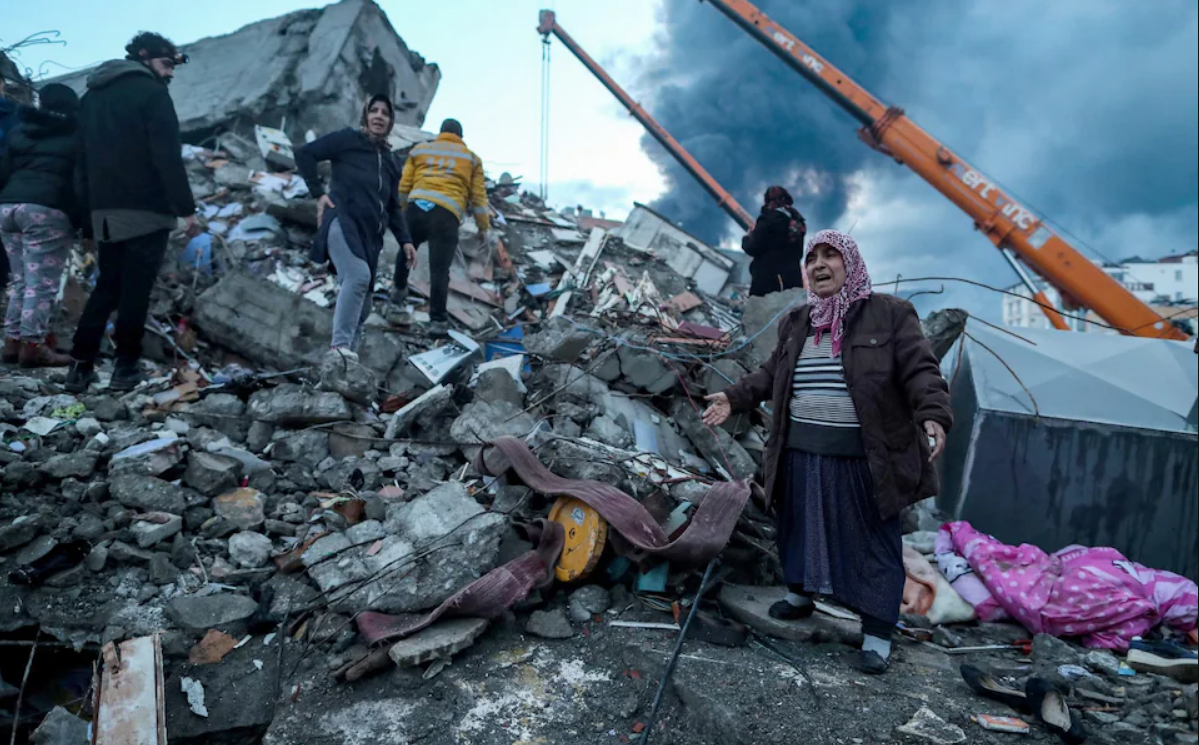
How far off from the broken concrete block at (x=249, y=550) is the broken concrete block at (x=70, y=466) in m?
0.84

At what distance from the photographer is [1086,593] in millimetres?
3400

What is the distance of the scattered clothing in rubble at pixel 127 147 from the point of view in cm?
360

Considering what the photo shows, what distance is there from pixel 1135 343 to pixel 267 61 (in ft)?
42.9

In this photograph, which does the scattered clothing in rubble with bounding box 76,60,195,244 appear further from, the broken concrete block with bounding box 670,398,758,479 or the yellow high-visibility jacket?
the broken concrete block with bounding box 670,398,758,479

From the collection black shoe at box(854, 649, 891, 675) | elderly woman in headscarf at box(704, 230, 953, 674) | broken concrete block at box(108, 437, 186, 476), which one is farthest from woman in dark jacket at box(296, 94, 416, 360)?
black shoe at box(854, 649, 891, 675)

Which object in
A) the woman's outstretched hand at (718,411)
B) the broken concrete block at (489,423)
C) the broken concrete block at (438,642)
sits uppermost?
the woman's outstretched hand at (718,411)

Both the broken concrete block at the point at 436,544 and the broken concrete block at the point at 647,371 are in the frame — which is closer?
the broken concrete block at the point at 436,544

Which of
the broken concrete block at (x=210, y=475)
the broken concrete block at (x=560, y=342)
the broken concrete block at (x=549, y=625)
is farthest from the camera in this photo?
the broken concrete block at (x=560, y=342)

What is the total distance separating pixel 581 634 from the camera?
8.59ft

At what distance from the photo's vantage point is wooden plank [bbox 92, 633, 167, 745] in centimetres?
193

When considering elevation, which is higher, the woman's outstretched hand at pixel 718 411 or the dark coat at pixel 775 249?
the dark coat at pixel 775 249

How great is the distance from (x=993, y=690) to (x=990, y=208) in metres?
7.60

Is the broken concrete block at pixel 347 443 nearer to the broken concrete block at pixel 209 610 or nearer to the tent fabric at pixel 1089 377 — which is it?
the broken concrete block at pixel 209 610

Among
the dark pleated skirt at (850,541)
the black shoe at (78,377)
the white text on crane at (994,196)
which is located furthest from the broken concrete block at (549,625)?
the white text on crane at (994,196)
